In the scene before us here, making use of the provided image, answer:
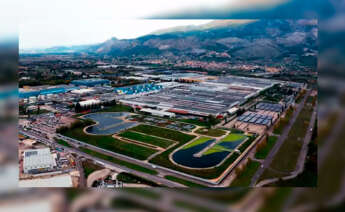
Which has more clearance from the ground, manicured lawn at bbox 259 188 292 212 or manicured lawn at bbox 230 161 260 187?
manicured lawn at bbox 259 188 292 212

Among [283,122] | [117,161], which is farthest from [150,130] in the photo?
[283,122]

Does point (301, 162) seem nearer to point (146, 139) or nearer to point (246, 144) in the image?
point (246, 144)

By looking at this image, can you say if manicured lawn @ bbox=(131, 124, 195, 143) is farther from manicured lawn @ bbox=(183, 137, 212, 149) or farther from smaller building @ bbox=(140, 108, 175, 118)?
smaller building @ bbox=(140, 108, 175, 118)

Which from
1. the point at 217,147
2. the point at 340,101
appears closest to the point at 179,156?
the point at 217,147

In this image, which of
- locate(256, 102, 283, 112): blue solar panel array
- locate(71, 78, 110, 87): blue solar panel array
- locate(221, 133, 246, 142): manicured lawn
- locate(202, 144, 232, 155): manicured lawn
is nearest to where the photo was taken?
locate(202, 144, 232, 155): manicured lawn

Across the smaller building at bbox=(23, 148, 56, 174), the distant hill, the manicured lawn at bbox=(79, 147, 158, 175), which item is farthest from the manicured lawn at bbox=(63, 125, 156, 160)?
the distant hill

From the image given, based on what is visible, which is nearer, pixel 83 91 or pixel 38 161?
pixel 38 161
